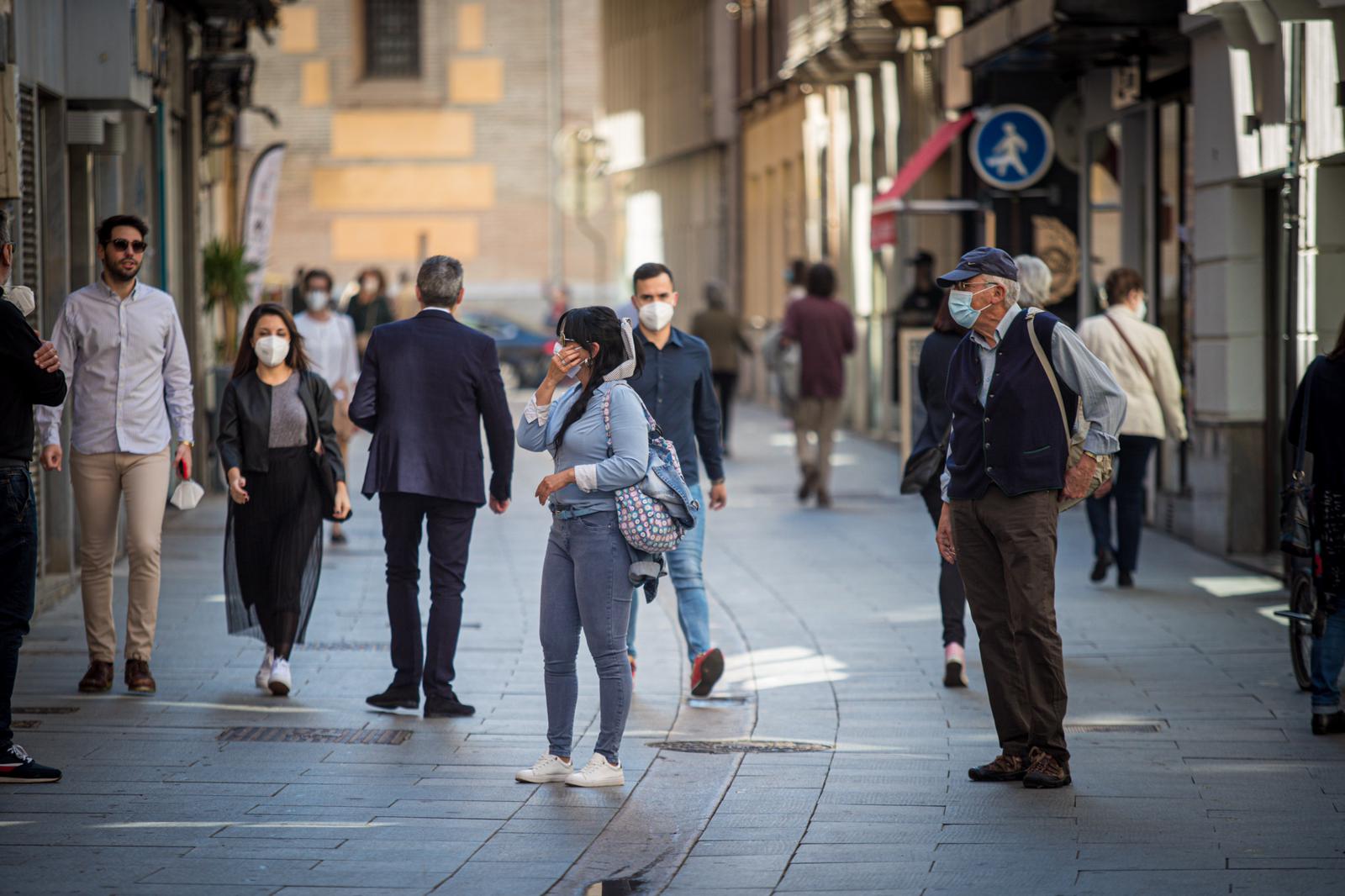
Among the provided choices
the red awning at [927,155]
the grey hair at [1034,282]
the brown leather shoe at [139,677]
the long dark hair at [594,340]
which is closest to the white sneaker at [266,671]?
the brown leather shoe at [139,677]

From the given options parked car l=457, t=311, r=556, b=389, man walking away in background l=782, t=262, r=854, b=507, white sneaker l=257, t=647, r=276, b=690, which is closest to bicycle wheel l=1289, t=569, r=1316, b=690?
white sneaker l=257, t=647, r=276, b=690

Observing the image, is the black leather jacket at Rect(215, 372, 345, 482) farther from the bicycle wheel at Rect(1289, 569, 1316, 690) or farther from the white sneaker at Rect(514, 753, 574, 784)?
the bicycle wheel at Rect(1289, 569, 1316, 690)

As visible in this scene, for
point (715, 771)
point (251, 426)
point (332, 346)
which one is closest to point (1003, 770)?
point (715, 771)

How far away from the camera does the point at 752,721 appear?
9203mm

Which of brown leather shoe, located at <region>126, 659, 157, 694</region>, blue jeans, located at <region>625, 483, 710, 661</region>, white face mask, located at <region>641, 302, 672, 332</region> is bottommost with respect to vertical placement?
brown leather shoe, located at <region>126, 659, 157, 694</region>

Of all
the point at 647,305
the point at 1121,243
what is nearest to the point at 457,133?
the point at 1121,243

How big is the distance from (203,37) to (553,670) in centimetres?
1574

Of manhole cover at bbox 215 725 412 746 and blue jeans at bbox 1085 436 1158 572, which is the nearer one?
manhole cover at bbox 215 725 412 746

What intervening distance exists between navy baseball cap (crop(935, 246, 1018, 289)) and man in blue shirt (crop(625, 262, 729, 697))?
2.18m

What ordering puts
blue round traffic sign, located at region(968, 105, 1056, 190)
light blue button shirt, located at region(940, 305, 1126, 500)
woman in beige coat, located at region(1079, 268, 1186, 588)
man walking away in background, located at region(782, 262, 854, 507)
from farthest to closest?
man walking away in background, located at region(782, 262, 854, 507), blue round traffic sign, located at region(968, 105, 1056, 190), woman in beige coat, located at region(1079, 268, 1186, 588), light blue button shirt, located at region(940, 305, 1126, 500)

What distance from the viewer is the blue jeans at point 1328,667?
8656 millimetres

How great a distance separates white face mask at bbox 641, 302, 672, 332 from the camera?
9.85m

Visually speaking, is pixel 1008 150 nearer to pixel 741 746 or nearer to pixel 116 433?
pixel 116 433

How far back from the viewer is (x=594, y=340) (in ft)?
25.6
